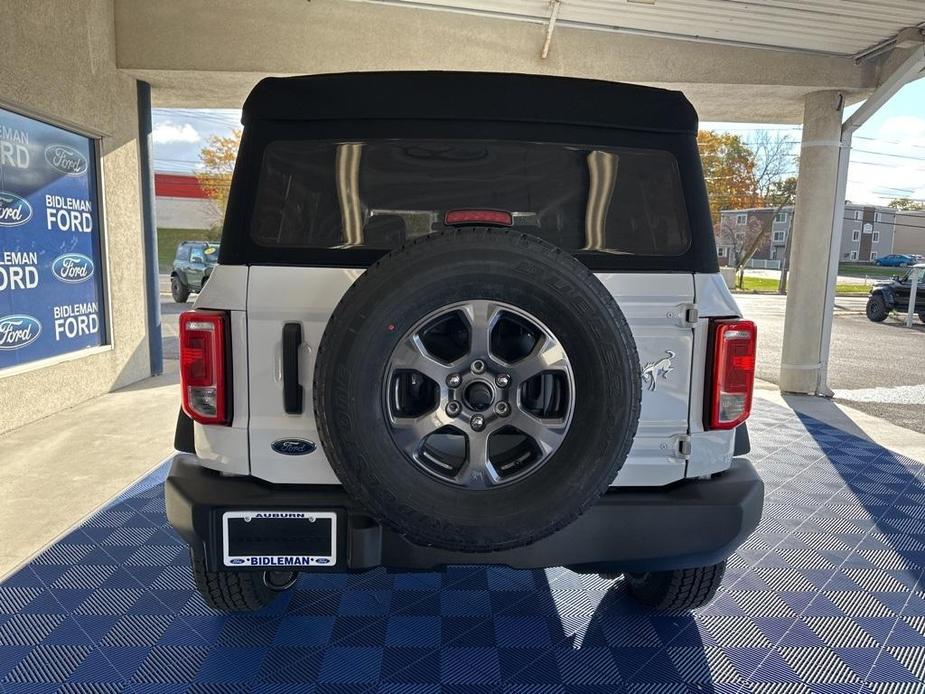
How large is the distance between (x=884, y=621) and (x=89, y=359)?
6.62 m

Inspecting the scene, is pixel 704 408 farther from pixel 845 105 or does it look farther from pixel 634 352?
pixel 845 105

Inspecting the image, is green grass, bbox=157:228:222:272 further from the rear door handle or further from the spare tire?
the spare tire

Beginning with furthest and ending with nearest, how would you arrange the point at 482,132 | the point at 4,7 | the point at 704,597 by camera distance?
the point at 4,7
the point at 704,597
the point at 482,132

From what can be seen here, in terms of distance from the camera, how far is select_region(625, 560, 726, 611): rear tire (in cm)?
256

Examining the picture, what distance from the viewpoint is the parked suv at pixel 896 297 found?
51.9ft

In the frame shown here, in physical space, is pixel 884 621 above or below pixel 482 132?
below

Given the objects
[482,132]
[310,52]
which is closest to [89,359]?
[310,52]

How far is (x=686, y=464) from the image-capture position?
84.1 inches

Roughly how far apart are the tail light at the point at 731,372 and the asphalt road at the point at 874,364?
16.9 feet

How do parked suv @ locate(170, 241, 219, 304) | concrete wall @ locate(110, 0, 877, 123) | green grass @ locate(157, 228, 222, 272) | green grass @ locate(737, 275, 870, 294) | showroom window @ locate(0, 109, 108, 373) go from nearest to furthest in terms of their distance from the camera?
showroom window @ locate(0, 109, 108, 373) → concrete wall @ locate(110, 0, 877, 123) → parked suv @ locate(170, 241, 219, 304) → green grass @ locate(737, 275, 870, 294) → green grass @ locate(157, 228, 222, 272)

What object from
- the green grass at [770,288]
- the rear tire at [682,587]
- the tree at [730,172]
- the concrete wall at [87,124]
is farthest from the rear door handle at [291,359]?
the tree at [730,172]

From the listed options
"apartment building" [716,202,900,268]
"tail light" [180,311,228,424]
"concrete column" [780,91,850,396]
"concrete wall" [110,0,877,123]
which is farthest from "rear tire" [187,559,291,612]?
"apartment building" [716,202,900,268]

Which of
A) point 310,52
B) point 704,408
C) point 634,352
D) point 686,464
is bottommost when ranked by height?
point 686,464

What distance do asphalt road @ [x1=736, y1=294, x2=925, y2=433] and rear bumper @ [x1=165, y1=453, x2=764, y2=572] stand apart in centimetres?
523
